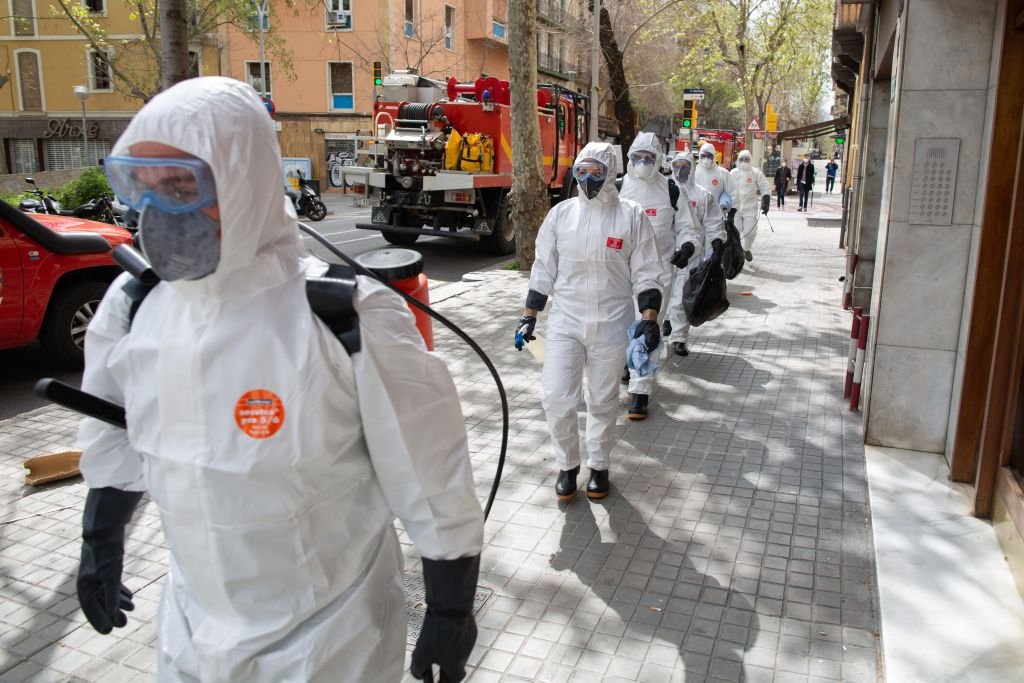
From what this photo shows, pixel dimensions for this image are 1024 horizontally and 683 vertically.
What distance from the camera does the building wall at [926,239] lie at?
15.5 ft

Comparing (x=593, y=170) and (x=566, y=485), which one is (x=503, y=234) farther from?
(x=566, y=485)

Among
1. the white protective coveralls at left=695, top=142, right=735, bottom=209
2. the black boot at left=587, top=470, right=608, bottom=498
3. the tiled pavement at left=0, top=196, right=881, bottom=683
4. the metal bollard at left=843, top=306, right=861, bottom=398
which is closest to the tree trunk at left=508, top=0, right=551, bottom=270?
the white protective coveralls at left=695, top=142, right=735, bottom=209

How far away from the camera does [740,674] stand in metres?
3.13

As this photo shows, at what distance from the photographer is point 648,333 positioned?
14.7ft

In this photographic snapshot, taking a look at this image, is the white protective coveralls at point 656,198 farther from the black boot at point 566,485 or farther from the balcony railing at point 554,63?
the balcony railing at point 554,63

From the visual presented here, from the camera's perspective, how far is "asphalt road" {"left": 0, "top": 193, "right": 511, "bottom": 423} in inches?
266

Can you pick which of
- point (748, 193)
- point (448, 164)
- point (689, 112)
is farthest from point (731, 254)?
point (689, 112)

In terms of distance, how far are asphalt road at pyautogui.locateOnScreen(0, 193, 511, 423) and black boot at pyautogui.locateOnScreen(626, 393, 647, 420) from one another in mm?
3046

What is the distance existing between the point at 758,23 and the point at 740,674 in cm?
3598

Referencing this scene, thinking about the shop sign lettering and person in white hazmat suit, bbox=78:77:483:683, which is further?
the shop sign lettering

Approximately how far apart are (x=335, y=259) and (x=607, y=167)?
799cm

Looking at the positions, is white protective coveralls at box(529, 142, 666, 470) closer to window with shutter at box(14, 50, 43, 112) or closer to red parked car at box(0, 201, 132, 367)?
red parked car at box(0, 201, 132, 367)

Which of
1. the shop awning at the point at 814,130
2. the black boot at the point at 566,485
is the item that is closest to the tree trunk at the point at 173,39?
the black boot at the point at 566,485

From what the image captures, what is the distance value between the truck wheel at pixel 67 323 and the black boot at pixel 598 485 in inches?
178
